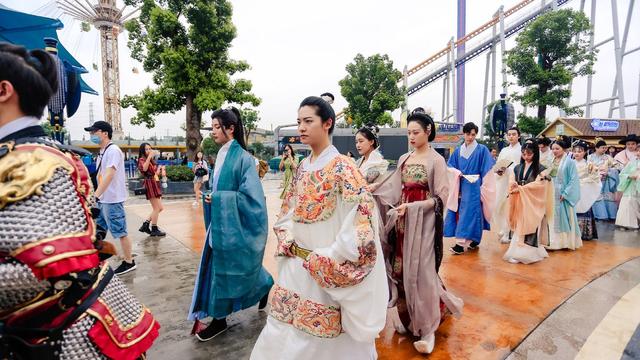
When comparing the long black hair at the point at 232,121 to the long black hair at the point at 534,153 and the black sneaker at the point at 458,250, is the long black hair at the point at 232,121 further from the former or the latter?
the long black hair at the point at 534,153

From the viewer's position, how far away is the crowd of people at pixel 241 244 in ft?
3.23

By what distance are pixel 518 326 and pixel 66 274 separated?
10.3ft

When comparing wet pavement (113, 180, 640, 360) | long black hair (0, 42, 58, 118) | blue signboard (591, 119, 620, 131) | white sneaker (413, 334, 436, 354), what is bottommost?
wet pavement (113, 180, 640, 360)

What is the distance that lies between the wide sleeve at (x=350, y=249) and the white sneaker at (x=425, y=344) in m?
1.18

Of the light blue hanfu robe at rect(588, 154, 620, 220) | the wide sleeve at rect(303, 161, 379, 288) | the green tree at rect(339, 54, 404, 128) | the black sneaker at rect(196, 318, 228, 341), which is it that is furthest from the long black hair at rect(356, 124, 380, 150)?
the green tree at rect(339, 54, 404, 128)

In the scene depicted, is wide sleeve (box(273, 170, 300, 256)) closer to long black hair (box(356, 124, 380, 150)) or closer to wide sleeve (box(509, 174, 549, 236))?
long black hair (box(356, 124, 380, 150))

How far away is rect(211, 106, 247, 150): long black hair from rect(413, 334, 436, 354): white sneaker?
81.9 inches

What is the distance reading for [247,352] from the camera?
2.45m

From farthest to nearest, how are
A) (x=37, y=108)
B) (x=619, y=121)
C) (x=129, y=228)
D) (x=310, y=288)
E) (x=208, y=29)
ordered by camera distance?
(x=619, y=121)
(x=208, y=29)
(x=129, y=228)
(x=310, y=288)
(x=37, y=108)

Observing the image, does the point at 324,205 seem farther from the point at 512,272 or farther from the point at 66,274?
the point at 512,272

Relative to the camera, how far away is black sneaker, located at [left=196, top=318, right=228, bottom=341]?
8.60 ft

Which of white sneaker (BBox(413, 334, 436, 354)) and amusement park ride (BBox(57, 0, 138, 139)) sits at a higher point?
amusement park ride (BBox(57, 0, 138, 139))

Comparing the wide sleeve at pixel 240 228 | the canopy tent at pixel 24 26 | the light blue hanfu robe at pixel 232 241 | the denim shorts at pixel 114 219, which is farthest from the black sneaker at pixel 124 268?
the canopy tent at pixel 24 26

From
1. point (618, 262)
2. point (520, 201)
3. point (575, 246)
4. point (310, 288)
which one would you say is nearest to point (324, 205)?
point (310, 288)
